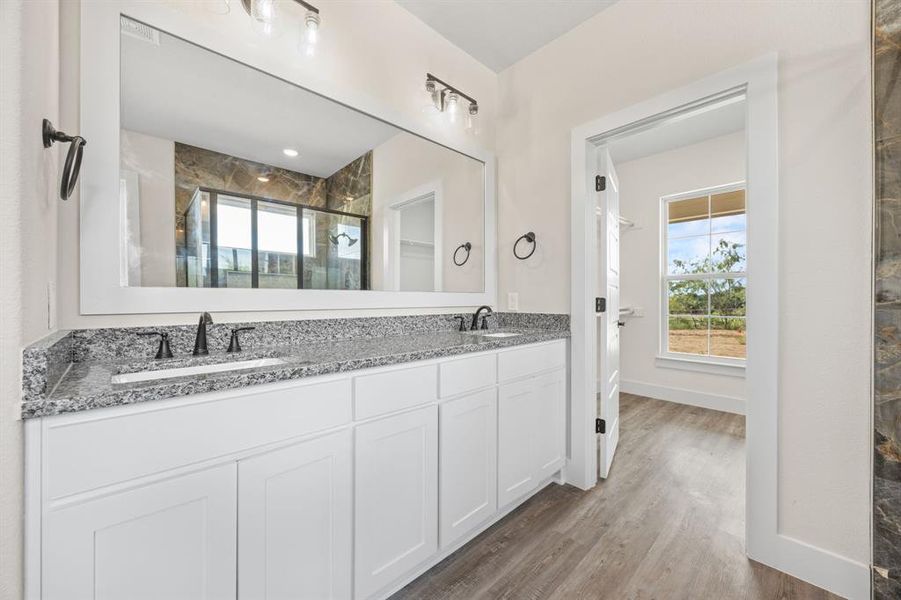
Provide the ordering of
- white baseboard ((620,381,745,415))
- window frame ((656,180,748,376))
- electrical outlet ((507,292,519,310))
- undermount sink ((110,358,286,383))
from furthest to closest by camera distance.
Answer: window frame ((656,180,748,376)) → white baseboard ((620,381,745,415)) → electrical outlet ((507,292,519,310)) → undermount sink ((110,358,286,383))

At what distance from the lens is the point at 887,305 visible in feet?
4.17

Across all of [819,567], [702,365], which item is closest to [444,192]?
[819,567]

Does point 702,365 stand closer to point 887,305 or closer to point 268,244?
point 887,305

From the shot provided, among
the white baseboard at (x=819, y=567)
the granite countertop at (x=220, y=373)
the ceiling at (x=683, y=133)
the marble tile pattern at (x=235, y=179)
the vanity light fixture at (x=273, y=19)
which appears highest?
the ceiling at (x=683, y=133)

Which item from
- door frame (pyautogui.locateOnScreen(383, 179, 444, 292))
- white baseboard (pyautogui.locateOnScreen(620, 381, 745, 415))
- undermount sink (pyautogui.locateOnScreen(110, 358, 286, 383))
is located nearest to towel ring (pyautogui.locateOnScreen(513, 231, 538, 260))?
door frame (pyautogui.locateOnScreen(383, 179, 444, 292))

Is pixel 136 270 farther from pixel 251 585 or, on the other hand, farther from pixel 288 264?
pixel 251 585

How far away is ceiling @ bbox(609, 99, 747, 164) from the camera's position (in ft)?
10.3

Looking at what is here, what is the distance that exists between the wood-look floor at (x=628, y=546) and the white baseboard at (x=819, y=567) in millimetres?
36

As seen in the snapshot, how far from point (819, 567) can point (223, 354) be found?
2.45 metres

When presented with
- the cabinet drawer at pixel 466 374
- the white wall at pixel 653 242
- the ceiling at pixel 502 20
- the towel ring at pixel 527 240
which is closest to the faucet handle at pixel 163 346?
the cabinet drawer at pixel 466 374

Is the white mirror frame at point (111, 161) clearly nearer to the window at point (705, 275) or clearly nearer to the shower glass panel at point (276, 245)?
the shower glass panel at point (276, 245)

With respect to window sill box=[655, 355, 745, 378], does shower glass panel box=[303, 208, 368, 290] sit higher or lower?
higher

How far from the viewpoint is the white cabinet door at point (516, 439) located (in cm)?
174

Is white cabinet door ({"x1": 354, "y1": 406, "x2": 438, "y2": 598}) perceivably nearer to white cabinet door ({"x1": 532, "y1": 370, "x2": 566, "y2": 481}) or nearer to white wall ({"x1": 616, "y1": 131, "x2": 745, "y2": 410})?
white cabinet door ({"x1": 532, "y1": 370, "x2": 566, "y2": 481})
